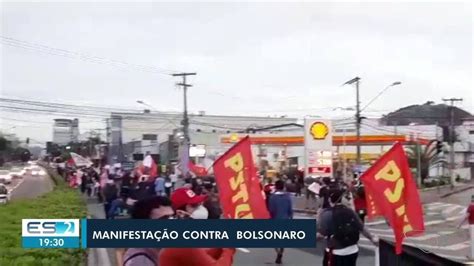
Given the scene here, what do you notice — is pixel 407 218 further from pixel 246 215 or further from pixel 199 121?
pixel 199 121

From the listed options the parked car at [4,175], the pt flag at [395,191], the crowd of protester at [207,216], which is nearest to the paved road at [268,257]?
the crowd of protester at [207,216]

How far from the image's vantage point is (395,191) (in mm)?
7797

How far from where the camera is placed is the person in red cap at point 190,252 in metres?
4.46

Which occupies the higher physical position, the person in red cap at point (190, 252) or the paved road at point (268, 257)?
the person in red cap at point (190, 252)

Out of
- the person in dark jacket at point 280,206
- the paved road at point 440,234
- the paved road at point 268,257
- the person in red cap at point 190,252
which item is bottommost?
the paved road at point 440,234

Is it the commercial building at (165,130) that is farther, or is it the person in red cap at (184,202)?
the commercial building at (165,130)

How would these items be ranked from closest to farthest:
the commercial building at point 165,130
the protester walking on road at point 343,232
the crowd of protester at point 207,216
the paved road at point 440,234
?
the crowd of protester at point 207,216, the protester walking on road at point 343,232, the paved road at point 440,234, the commercial building at point 165,130

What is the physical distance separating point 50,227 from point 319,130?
849 inches

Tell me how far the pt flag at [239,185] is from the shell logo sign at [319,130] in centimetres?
2051

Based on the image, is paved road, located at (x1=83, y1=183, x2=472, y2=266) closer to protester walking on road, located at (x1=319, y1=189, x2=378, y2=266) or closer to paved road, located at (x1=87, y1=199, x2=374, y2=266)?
paved road, located at (x1=87, y1=199, x2=374, y2=266)

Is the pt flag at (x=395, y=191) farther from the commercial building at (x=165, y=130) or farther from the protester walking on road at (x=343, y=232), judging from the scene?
the commercial building at (x=165, y=130)

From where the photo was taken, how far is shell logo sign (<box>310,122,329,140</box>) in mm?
29969

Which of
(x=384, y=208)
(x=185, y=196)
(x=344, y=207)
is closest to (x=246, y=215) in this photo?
(x=344, y=207)

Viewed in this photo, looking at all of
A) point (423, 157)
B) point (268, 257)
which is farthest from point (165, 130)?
point (268, 257)
